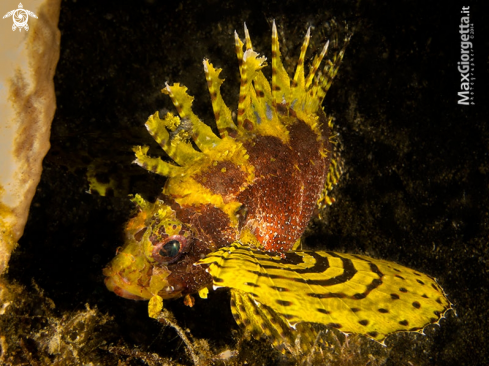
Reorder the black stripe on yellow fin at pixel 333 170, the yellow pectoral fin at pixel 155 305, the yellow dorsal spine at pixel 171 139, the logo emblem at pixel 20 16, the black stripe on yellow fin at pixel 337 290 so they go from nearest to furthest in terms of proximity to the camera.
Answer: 1. the black stripe on yellow fin at pixel 337 290
2. the logo emblem at pixel 20 16
3. the yellow pectoral fin at pixel 155 305
4. the yellow dorsal spine at pixel 171 139
5. the black stripe on yellow fin at pixel 333 170

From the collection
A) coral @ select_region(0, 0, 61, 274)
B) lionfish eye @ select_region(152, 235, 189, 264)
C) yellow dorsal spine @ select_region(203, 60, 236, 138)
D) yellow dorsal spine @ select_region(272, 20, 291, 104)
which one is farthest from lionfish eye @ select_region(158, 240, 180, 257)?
yellow dorsal spine @ select_region(272, 20, 291, 104)

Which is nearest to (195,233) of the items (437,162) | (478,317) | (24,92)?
(24,92)

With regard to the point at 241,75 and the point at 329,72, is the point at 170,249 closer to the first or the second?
the point at 241,75

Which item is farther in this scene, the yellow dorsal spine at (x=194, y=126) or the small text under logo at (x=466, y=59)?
the small text under logo at (x=466, y=59)

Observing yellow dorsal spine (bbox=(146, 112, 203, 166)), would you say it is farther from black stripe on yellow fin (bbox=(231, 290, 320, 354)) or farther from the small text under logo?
the small text under logo

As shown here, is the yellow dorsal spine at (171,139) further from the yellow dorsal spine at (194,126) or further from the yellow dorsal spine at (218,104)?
the yellow dorsal spine at (218,104)

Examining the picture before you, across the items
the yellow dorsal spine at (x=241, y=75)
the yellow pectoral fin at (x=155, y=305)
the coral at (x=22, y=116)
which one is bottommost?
the yellow pectoral fin at (x=155, y=305)

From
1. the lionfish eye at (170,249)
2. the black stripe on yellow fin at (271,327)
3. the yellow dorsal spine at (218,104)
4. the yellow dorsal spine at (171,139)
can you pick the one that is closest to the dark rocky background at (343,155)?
the black stripe on yellow fin at (271,327)

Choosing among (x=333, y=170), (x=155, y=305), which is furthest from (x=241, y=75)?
(x=155, y=305)
